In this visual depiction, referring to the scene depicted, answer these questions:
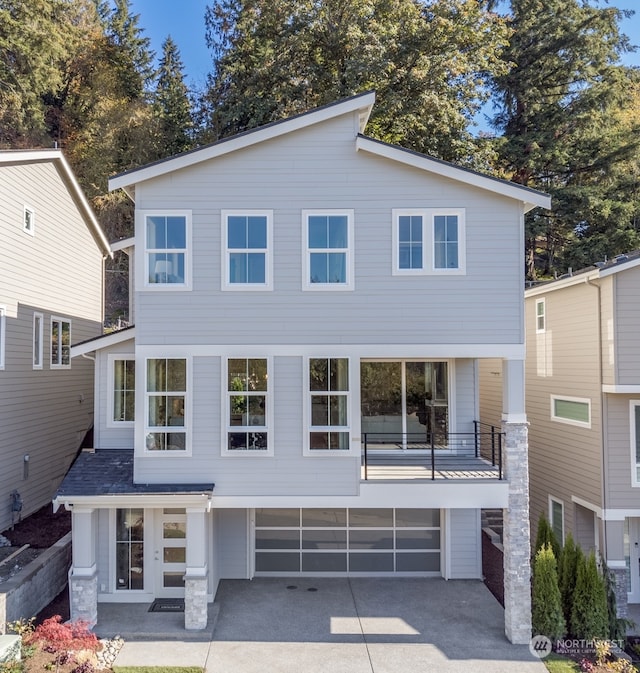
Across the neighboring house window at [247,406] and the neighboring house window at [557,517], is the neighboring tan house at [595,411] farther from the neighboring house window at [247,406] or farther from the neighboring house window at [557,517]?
the neighboring house window at [247,406]

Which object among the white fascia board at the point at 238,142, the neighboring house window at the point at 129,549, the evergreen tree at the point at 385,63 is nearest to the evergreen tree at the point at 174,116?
the evergreen tree at the point at 385,63

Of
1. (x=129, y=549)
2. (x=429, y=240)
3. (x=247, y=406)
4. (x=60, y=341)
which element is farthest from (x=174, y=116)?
(x=129, y=549)

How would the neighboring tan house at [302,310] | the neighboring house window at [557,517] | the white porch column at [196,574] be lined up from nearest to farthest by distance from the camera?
1. the white porch column at [196,574]
2. the neighboring tan house at [302,310]
3. the neighboring house window at [557,517]

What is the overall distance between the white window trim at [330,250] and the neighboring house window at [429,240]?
2.75 ft

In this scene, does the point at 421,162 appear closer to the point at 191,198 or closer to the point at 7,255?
the point at 191,198

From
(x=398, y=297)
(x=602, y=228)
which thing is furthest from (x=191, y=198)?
(x=602, y=228)

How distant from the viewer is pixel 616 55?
24859 mm

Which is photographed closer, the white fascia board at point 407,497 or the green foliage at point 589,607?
the green foliage at point 589,607

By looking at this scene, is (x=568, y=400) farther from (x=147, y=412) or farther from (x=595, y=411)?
(x=147, y=412)

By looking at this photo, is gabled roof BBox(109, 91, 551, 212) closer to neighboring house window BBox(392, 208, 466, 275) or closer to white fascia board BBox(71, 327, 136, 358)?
neighboring house window BBox(392, 208, 466, 275)

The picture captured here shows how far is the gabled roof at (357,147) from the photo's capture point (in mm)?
9695

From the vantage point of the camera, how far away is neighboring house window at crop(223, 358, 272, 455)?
31.8 feet

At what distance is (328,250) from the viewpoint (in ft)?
32.4

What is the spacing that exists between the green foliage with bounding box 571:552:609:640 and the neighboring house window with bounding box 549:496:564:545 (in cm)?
305
